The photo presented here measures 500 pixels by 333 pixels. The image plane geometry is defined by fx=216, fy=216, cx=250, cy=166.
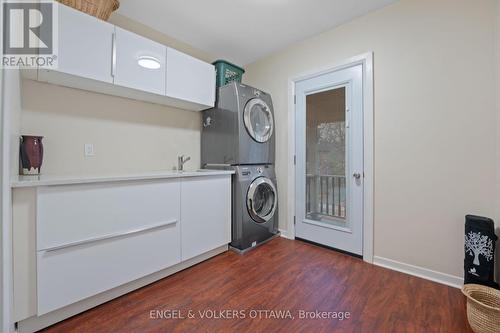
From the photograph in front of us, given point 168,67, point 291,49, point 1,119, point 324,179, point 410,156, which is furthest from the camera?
point 291,49

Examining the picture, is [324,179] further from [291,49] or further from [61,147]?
[61,147]

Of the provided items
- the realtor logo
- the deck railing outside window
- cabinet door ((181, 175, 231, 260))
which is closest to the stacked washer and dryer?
cabinet door ((181, 175, 231, 260))

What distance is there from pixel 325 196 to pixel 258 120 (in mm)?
1231

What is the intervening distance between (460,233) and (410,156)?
2.28ft

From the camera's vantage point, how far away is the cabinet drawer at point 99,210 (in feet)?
4.10

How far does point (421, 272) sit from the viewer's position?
187 centimetres

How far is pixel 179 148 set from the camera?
264 cm

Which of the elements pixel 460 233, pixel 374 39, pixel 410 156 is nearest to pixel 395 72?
pixel 374 39

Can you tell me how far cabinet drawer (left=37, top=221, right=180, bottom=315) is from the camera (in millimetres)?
1255

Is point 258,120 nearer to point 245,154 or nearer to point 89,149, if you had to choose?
point 245,154

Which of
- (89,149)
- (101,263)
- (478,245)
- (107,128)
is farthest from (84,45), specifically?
(478,245)

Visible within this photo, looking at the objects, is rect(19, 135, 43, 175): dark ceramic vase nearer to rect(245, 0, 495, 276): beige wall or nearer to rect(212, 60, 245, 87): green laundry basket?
rect(212, 60, 245, 87): green laundry basket

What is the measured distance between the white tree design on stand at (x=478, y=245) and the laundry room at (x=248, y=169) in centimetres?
1

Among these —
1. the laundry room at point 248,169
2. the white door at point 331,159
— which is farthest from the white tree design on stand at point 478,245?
the white door at point 331,159
